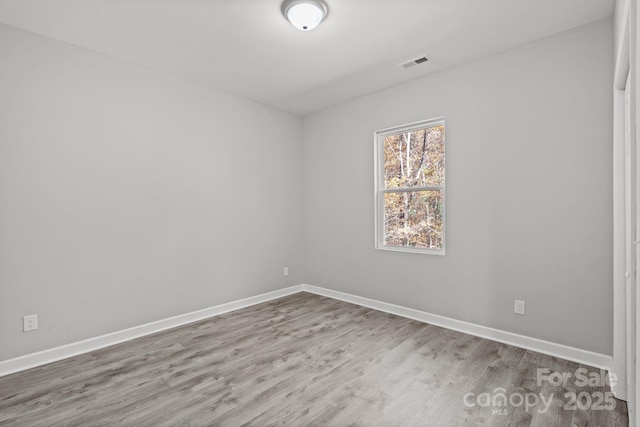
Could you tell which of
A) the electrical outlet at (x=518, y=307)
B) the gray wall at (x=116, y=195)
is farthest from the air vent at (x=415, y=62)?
the electrical outlet at (x=518, y=307)

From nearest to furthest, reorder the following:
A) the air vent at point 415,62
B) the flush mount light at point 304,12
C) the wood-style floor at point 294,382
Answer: the wood-style floor at point 294,382 < the flush mount light at point 304,12 < the air vent at point 415,62

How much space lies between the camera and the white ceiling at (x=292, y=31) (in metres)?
2.35

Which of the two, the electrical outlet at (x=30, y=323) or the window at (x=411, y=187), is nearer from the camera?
the electrical outlet at (x=30, y=323)

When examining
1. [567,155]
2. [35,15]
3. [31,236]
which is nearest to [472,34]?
[567,155]

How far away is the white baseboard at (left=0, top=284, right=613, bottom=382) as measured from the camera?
2543 millimetres

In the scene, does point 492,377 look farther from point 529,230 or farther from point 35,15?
point 35,15

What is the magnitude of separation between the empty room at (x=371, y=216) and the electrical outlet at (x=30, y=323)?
11mm

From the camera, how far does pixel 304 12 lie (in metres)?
2.32

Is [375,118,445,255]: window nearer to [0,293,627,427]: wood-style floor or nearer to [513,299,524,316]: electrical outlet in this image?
[513,299,524,316]: electrical outlet

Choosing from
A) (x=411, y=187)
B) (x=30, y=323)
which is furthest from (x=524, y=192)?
(x=30, y=323)

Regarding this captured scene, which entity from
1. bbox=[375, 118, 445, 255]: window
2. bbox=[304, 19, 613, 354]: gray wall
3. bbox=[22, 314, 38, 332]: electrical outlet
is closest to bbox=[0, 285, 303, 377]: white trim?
bbox=[22, 314, 38, 332]: electrical outlet

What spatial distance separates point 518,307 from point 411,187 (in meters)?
1.62

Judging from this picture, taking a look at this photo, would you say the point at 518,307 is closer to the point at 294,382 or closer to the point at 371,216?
the point at 371,216

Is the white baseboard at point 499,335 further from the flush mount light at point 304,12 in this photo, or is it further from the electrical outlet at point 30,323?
the electrical outlet at point 30,323
